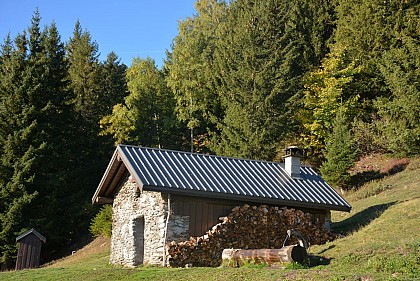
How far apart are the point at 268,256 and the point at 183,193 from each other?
368 cm

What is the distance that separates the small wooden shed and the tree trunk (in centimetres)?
848

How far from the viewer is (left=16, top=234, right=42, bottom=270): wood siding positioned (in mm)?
19922

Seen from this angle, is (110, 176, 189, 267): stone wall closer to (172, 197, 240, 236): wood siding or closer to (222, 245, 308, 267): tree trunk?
(172, 197, 240, 236): wood siding

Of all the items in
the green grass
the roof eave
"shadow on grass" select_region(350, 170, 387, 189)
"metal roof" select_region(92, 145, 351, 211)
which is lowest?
the green grass

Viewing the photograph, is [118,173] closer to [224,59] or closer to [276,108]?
[276,108]

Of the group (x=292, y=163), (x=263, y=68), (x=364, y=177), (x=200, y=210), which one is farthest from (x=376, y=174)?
(x=200, y=210)

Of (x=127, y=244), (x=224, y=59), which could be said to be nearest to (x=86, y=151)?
(x=224, y=59)

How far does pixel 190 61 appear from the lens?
4203 centimetres

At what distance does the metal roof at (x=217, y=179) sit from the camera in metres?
16.6

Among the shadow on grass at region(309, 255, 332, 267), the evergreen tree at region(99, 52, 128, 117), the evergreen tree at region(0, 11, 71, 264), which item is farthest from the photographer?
the evergreen tree at region(99, 52, 128, 117)

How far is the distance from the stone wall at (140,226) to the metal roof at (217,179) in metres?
0.67

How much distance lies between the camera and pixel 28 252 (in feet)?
65.9

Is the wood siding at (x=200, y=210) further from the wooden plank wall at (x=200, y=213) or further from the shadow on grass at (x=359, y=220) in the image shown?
the shadow on grass at (x=359, y=220)

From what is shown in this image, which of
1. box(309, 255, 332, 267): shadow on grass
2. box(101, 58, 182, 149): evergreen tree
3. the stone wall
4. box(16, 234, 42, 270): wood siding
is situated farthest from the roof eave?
box(101, 58, 182, 149): evergreen tree
